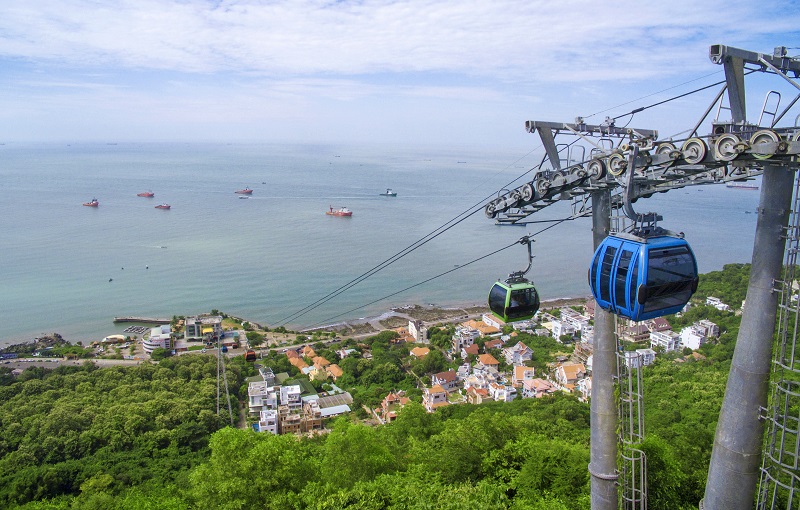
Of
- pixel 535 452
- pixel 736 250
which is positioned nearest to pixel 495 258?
pixel 736 250

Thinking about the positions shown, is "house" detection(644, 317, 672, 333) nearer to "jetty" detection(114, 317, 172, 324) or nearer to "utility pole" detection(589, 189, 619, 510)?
"jetty" detection(114, 317, 172, 324)

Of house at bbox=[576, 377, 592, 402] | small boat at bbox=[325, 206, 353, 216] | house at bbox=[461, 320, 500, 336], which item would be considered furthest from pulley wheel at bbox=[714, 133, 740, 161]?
small boat at bbox=[325, 206, 353, 216]

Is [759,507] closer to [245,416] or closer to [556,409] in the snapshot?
[556,409]

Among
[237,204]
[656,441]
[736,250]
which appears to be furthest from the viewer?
[237,204]

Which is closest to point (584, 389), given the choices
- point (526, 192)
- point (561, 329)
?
point (561, 329)

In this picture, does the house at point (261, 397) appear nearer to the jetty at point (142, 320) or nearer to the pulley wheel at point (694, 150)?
the jetty at point (142, 320)

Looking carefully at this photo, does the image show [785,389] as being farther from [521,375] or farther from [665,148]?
[521,375]
